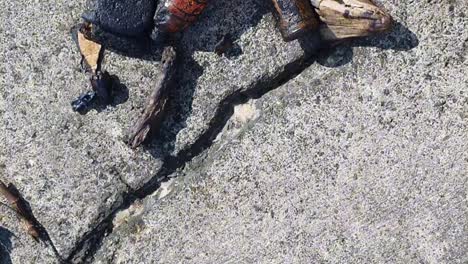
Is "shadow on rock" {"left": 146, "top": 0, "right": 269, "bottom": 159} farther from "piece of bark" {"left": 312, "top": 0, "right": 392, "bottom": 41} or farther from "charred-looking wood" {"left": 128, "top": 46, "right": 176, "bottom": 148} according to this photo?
"piece of bark" {"left": 312, "top": 0, "right": 392, "bottom": 41}

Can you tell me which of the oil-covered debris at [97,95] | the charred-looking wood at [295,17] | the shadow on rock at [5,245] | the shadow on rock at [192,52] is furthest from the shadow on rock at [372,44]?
the shadow on rock at [5,245]

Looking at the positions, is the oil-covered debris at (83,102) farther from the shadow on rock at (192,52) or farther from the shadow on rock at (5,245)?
the shadow on rock at (5,245)

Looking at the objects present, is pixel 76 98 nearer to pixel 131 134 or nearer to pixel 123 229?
pixel 131 134

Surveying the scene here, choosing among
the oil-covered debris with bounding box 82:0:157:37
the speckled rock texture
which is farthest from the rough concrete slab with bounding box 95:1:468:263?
the oil-covered debris with bounding box 82:0:157:37

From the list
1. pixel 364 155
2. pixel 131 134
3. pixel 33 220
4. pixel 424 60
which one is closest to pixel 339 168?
pixel 364 155

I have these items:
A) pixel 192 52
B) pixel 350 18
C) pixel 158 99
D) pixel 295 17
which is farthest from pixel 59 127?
pixel 350 18

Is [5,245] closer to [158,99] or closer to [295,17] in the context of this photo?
[158,99]
